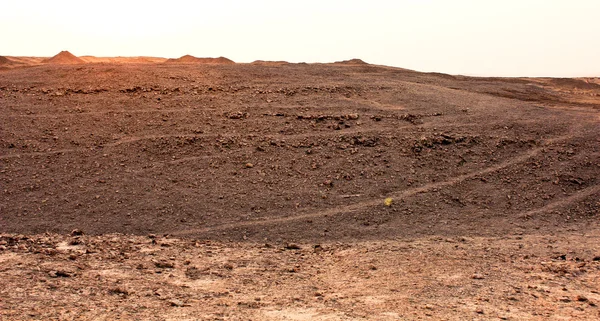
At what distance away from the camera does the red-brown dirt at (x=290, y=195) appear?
15.7 ft

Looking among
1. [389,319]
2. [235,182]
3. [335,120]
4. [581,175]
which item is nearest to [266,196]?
[235,182]

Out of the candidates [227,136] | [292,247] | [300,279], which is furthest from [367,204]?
[227,136]

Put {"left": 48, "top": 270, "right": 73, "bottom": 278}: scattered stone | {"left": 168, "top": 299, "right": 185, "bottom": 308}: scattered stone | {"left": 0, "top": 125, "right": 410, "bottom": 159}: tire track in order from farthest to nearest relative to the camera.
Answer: {"left": 0, "top": 125, "right": 410, "bottom": 159}: tire track → {"left": 48, "top": 270, "right": 73, "bottom": 278}: scattered stone → {"left": 168, "top": 299, "right": 185, "bottom": 308}: scattered stone

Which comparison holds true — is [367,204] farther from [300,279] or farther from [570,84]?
[570,84]

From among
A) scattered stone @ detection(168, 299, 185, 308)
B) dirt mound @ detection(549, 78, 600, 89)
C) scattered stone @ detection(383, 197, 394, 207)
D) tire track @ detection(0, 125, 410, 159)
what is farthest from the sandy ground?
dirt mound @ detection(549, 78, 600, 89)

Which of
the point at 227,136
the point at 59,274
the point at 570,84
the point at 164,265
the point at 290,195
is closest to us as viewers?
the point at 59,274

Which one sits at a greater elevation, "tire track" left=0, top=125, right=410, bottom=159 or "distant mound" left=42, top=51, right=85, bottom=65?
"distant mound" left=42, top=51, right=85, bottom=65

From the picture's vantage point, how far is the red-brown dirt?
4797mm

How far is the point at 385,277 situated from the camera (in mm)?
5410

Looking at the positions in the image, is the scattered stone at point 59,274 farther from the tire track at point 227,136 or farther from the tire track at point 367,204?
the tire track at point 227,136

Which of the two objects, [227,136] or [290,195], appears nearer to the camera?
[290,195]

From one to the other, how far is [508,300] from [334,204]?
360 centimetres

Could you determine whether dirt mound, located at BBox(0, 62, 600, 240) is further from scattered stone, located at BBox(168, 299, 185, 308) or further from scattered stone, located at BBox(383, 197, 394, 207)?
scattered stone, located at BBox(168, 299, 185, 308)

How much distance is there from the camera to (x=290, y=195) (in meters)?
8.12
